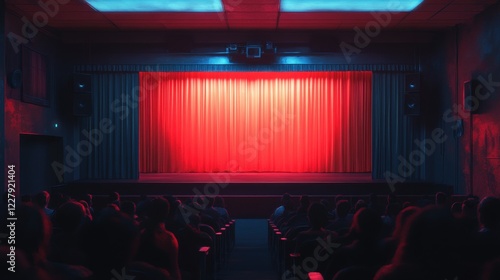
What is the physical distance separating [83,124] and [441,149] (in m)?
8.78

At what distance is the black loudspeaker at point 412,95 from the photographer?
39.0ft

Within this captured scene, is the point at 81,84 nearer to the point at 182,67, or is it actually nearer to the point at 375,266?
the point at 182,67

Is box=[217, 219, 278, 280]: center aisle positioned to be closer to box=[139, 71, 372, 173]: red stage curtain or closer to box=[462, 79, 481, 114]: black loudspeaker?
box=[462, 79, 481, 114]: black loudspeaker

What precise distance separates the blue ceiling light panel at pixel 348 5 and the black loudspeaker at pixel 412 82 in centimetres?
215

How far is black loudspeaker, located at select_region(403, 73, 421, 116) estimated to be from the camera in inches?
468

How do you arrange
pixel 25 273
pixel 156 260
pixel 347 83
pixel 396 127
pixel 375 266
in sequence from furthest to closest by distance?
1. pixel 347 83
2. pixel 396 127
3. pixel 156 260
4. pixel 375 266
5. pixel 25 273

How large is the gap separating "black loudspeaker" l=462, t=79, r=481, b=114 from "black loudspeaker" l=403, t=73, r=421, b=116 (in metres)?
1.87

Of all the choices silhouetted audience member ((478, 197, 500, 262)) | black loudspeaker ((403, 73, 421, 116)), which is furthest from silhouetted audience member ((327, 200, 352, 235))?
black loudspeaker ((403, 73, 421, 116))

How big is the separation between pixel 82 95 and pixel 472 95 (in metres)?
8.45

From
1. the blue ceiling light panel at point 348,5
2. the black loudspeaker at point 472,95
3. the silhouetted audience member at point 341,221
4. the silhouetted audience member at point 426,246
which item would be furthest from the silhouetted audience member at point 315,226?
the black loudspeaker at point 472,95

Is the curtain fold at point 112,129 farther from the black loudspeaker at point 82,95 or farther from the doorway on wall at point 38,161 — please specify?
the black loudspeaker at point 82,95

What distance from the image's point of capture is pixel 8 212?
2.32m

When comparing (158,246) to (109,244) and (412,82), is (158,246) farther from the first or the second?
(412,82)

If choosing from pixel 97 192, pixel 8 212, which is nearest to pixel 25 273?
pixel 8 212
